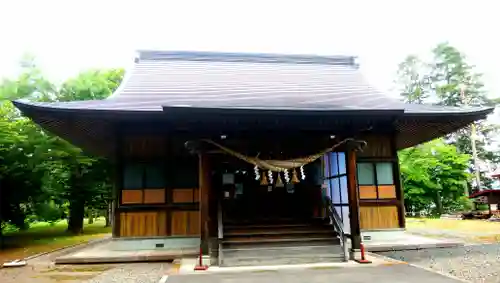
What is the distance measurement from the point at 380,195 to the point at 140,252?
23.5 ft

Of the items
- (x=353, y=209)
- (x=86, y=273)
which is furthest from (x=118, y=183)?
(x=353, y=209)

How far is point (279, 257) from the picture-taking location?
7.29 m

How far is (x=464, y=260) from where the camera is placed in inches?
301

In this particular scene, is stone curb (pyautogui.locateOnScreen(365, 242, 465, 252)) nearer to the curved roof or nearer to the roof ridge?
the curved roof

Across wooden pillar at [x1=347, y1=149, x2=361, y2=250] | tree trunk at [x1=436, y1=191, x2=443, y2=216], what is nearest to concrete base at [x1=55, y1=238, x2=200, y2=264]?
wooden pillar at [x1=347, y1=149, x2=361, y2=250]

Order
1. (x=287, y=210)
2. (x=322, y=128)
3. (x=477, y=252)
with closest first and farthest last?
(x=322, y=128)
(x=477, y=252)
(x=287, y=210)

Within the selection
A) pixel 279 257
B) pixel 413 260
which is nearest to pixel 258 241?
pixel 279 257

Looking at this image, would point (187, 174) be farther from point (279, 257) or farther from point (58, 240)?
point (58, 240)

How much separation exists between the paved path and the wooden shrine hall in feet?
2.88

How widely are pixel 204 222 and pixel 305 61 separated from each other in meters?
9.56

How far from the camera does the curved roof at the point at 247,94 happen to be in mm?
7664

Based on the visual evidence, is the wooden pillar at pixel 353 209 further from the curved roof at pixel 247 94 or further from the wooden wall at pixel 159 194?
the wooden wall at pixel 159 194

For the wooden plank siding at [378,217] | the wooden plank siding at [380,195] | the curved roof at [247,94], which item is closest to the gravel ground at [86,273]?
the curved roof at [247,94]

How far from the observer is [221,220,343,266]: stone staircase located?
725 centimetres
